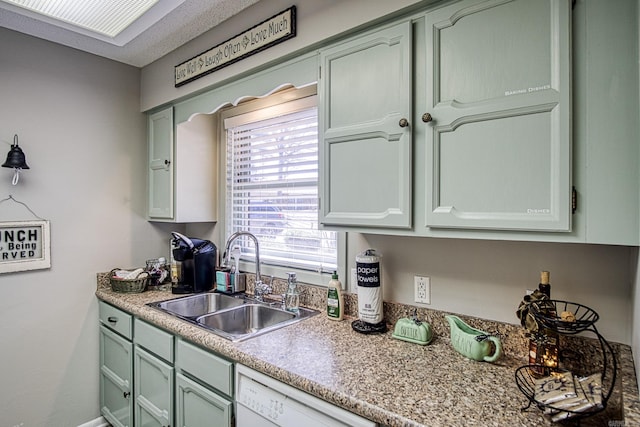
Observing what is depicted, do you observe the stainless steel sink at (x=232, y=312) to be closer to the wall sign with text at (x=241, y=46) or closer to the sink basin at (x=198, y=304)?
the sink basin at (x=198, y=304)

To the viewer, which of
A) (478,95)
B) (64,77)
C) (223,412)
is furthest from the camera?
(64,77)

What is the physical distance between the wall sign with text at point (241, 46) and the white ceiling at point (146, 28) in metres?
0.12

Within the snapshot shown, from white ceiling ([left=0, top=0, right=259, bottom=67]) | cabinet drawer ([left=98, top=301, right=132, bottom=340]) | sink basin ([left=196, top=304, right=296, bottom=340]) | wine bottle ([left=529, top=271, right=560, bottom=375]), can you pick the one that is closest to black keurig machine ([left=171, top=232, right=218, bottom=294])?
cabinet drawer ([left=98, top=301, right=132, bottom=340])

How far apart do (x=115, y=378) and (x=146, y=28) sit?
2.09 m

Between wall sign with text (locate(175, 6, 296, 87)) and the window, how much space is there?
16.0 inches

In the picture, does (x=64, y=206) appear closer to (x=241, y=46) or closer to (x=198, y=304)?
(x=198, y=304)

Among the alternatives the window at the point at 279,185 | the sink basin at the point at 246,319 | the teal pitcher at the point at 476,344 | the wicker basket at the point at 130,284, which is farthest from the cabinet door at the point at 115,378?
the teal pitcher at the point at 476,344

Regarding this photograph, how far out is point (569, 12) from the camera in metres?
0.99

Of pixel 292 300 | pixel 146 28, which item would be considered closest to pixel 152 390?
pixel 292 300

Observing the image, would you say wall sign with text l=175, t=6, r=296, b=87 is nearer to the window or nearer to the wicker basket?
the window

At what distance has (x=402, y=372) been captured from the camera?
118 cm

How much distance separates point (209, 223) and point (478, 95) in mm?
2145

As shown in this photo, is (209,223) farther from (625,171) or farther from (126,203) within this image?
(625,171)

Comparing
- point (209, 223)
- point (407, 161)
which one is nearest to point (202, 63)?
point (209, 223)
